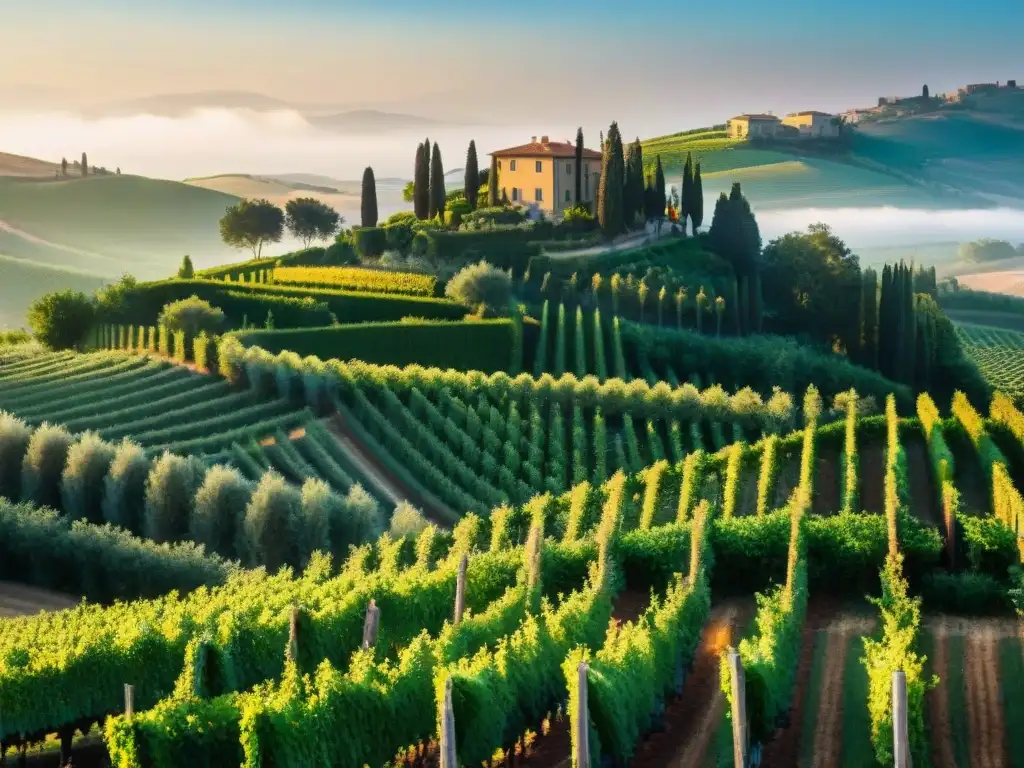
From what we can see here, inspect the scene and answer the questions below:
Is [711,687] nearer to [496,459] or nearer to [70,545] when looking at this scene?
[70,545]

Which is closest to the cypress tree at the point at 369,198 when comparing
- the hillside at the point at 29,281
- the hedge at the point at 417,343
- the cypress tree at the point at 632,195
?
the cypress tree at the point at 632,195

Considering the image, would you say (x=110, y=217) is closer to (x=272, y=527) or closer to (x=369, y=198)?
(x=369, y=198)

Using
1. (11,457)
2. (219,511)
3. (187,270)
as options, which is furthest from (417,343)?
(219,511)

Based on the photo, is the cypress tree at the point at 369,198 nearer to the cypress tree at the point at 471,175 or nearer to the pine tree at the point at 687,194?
the cypress tree at the point at 471,175

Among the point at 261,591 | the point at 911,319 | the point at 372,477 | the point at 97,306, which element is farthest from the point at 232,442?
the point at 911,319

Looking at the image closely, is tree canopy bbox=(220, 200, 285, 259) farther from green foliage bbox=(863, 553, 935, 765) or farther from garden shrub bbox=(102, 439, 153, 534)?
green foliage bbox=(863, 553, 935, 765)
